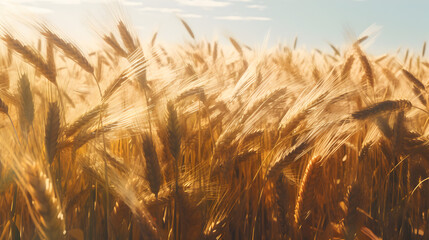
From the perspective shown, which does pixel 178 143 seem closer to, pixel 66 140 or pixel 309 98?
pixel 66 140

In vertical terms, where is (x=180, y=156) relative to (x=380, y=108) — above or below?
above

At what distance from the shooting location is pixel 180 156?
1478 millimetres

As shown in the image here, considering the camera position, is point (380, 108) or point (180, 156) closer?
point (380, 108)

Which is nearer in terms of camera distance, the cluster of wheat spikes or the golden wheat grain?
the cluster of wheat spikes

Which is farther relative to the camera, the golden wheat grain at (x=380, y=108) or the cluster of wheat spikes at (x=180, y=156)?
the golden wheat grain at (x=380, y=108)

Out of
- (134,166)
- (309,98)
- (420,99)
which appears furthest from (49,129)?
(420,99)

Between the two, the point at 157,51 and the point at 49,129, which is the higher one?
the point at 157,51

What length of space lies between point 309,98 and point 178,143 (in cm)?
59

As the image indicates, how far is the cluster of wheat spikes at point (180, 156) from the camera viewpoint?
1.12m

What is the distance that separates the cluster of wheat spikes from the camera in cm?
112

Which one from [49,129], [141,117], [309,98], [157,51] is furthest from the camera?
[157,51]

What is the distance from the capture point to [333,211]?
1.47m

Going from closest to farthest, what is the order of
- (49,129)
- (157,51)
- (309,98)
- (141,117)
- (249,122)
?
(49,129)
(141,117)
(249,122)
(309,98)
(157,51)

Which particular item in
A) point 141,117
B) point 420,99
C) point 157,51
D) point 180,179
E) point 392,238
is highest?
point 157,51
